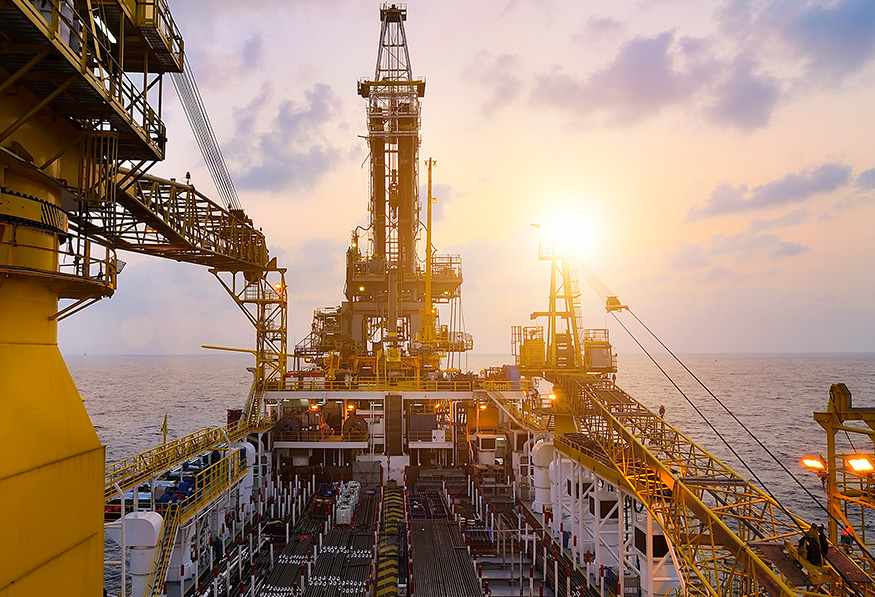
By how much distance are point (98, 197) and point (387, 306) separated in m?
39.5

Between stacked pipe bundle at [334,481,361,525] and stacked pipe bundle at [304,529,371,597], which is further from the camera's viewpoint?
stacked pipe bundle at [334,481,361,525]

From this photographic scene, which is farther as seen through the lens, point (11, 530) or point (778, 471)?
point (778, 471)

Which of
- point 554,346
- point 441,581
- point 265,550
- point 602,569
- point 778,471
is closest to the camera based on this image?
point 602,569

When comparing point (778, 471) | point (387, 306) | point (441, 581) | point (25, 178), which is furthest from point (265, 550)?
point (778, 471)

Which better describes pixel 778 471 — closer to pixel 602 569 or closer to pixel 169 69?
pixel 602 569

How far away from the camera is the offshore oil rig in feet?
29.4

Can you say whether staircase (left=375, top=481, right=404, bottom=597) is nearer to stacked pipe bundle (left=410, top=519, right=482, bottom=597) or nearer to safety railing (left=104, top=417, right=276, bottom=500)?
stacked pipe bundle (left=410, top=519, right=482, bottom=597)

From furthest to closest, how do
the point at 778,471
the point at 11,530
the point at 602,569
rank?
1. the point at 778,471
2. the point at 602,569
3. the point at 11,530

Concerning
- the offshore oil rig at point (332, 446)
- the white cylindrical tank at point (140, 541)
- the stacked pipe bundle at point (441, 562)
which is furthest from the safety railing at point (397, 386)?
the white cylindrical tank at point (140, 541)

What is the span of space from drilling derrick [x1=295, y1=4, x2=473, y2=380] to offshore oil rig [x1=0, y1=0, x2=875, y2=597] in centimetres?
24

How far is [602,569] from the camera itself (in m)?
18.1

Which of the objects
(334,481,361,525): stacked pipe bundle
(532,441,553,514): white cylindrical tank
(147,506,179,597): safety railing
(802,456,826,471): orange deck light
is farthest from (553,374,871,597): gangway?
(147,506,179,597): safety railing

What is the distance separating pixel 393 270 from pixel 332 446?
1927 centimetres

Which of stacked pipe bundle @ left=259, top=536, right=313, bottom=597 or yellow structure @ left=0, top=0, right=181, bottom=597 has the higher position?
yellow structure @ left=0, top=0, right=181, bottom=597
